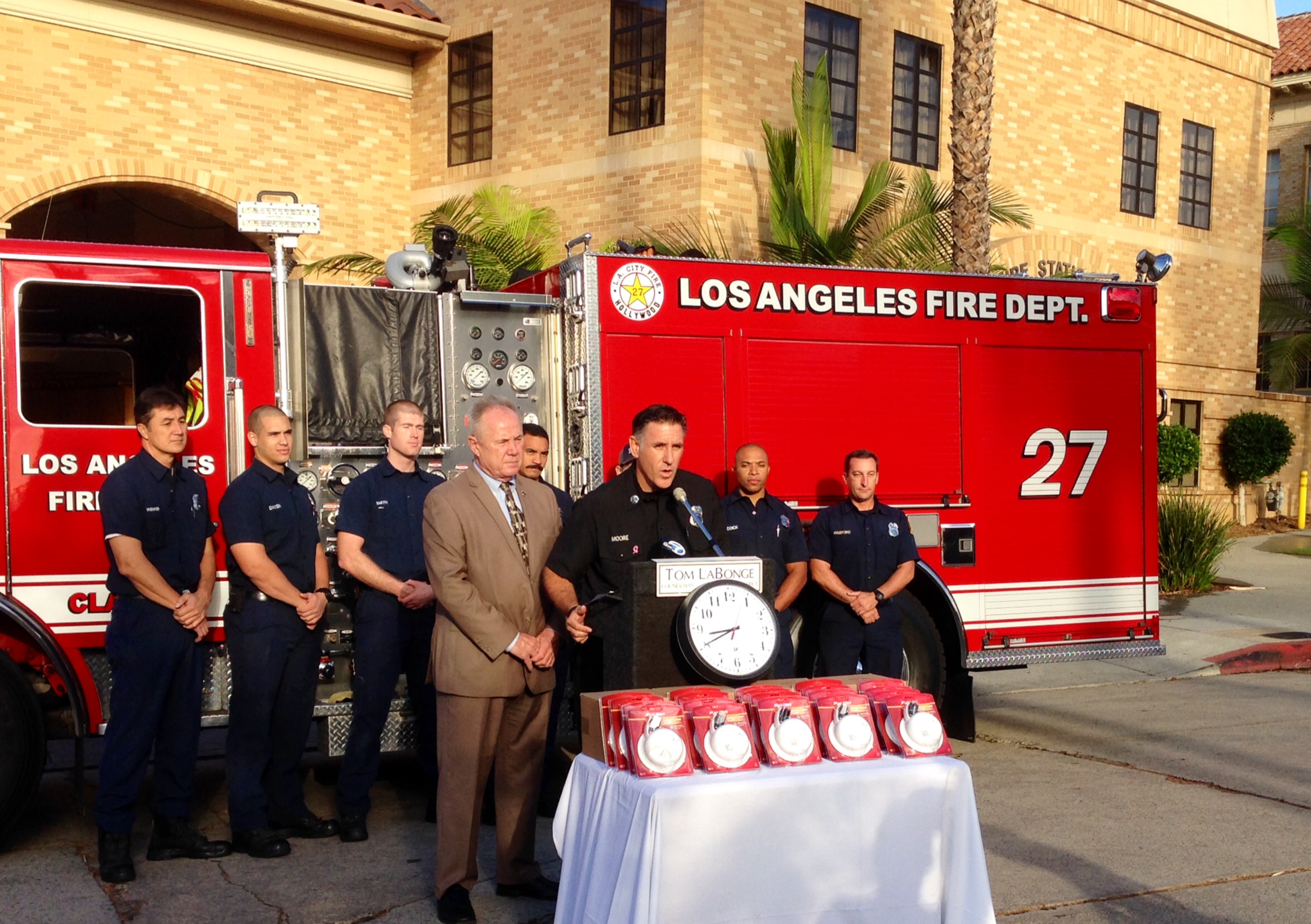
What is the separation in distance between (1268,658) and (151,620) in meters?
9.50

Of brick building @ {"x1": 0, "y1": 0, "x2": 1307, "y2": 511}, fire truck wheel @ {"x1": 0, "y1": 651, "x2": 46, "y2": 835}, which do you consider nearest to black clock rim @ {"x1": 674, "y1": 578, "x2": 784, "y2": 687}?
fire truck wheel @ {"x1": 0, "y1": 651, "x2": 46, "y2": 835}

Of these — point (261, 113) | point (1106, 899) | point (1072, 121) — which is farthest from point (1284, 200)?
point (1106, 899)

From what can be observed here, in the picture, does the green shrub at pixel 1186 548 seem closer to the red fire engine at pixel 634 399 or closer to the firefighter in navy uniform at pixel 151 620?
the red fire engine at pixel 634 399

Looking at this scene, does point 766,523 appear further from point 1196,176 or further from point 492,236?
point 1196,176

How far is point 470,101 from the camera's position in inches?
687

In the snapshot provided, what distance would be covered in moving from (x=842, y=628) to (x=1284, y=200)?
26.5 metres

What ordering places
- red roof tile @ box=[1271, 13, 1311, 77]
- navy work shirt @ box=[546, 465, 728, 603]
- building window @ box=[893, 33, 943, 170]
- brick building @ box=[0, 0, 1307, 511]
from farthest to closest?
red roof tile @ box=[1271, 13, 1311, 77], building window @ box=[893, 33, 943, 170], brick building @ box=[0, 0, 1307, 511], navy work shirt @ box=[546, 465, 728, 603]

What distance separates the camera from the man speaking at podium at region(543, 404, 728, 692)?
4.72 meters

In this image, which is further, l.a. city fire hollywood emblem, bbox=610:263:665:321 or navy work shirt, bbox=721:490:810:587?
l.a. city fire hollywood emblem, bbox=610:263:665:321

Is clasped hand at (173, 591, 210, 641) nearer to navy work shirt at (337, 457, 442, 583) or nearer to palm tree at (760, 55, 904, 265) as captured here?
navy work shirt at (337, 457, 442, 583)

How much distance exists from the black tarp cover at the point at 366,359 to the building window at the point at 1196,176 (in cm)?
1825

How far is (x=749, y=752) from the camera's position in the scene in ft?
13.0

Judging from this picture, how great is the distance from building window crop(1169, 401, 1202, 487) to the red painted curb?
1064cm

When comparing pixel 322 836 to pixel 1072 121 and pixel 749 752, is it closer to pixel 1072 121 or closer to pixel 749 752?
pixel 749 752
